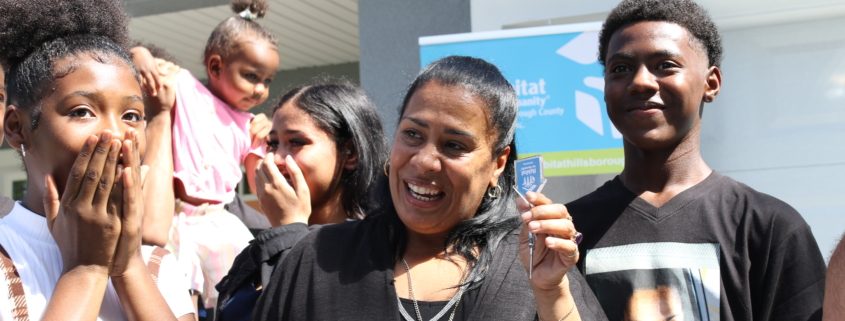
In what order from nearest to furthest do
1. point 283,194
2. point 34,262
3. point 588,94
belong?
1. point 34,262
2. point 283,194
3. point 588,94

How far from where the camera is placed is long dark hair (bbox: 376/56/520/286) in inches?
106

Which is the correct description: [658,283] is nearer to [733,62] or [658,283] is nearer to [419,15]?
[733,62]

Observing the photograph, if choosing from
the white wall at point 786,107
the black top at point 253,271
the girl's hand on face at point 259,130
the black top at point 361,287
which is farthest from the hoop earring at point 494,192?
the white wall at point 786,107

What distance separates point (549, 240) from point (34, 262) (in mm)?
1204

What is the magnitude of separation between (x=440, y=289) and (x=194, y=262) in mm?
1589

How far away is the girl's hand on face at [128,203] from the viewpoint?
A: 2.30 m

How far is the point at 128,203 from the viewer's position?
2.32 meters

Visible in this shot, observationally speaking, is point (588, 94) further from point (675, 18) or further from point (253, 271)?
point (253, 271)

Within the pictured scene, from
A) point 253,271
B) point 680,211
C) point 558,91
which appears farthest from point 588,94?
point 253,271

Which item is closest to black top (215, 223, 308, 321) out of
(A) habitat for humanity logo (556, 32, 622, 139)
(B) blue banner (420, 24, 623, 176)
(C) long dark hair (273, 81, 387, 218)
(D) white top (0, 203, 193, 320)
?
(C) long dark hair (273, 81, 387, 218)

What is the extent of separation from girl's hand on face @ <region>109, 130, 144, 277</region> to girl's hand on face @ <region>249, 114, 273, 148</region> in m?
1.87

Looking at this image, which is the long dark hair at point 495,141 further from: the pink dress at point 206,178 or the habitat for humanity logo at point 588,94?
the habitat for humanity logo at point 588,94

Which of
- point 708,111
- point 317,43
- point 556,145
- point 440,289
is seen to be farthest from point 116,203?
point 317,43

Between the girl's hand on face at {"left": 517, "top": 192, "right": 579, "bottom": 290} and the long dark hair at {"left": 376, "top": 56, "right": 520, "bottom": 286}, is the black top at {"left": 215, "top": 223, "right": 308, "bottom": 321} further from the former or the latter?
the girl's hand on face at {"left": 517, "top": 192, "right": 579, "bottom": 290}
